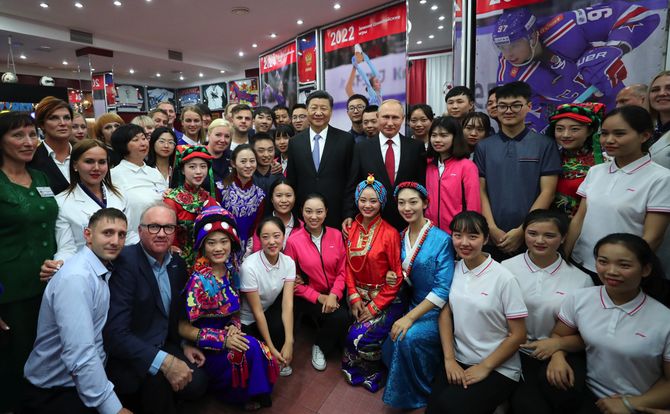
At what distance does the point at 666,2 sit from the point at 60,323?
5125 millimetres

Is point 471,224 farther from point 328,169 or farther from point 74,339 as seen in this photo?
point 74,339

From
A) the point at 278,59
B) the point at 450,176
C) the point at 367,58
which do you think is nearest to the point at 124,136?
the point at 450,176

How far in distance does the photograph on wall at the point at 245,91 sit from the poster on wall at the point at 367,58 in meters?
4.43

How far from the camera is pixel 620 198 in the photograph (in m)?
2.08

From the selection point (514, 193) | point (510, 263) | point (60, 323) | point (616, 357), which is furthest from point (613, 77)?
point (60, 323)

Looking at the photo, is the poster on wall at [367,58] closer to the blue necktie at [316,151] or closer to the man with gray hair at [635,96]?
the blue necktie at [316,151]

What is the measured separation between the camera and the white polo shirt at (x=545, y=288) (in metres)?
2.13

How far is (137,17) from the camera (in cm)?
761

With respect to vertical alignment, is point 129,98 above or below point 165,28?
below

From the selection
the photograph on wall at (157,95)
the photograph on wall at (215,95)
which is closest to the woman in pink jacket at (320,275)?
the photograph on wall at (215,95)

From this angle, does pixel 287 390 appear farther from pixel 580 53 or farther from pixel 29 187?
pixel 580 53

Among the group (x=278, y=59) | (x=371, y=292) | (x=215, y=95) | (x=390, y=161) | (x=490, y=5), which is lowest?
(x=371, y=292)

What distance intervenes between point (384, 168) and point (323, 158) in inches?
22.9

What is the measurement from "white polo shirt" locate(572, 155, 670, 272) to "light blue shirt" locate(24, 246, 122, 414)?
113 inches
